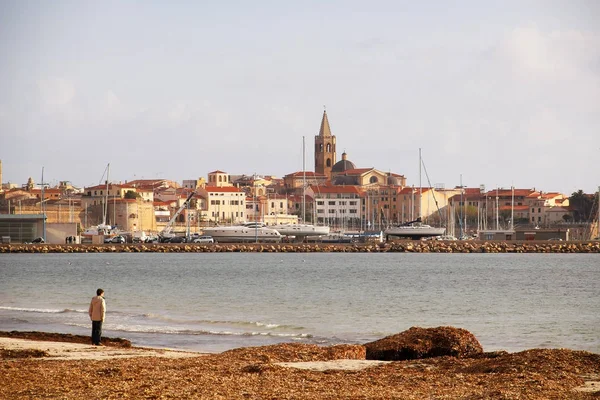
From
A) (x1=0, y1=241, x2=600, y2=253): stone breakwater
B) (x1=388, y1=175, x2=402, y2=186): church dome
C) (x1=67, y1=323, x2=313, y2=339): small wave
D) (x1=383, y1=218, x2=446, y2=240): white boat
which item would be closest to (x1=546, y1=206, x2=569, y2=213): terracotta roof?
(x1=388, y1=175, x2=402, y2=186): church dome

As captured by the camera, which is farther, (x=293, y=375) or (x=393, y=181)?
(x=393, y=181)

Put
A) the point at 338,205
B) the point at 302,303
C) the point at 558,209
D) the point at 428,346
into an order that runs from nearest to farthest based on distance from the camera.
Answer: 1. the point at 428,346
2. the point at 302,303
3. the point at 558,209
4. the point at 338,205

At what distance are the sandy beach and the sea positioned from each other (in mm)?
5210

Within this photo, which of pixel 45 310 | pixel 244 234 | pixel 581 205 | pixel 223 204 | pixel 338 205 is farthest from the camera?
pixel 338 205

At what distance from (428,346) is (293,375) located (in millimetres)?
3537

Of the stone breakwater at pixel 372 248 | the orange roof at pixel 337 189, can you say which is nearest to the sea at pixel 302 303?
the stone breakwater at pixel 372 248

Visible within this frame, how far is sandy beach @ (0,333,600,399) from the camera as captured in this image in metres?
11.7

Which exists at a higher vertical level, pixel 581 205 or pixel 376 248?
pixel 581 205

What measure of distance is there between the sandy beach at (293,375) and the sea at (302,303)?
17.1 feet

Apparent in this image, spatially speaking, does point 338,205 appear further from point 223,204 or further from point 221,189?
point 221,189

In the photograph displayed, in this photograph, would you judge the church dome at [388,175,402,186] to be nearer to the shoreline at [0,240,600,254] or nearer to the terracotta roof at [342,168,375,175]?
the terracotta roof at [342,168,375,175]

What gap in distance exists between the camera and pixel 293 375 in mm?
13180

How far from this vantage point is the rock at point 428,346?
15977 millimetres

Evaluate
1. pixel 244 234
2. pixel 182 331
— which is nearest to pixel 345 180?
pixel 244 234
